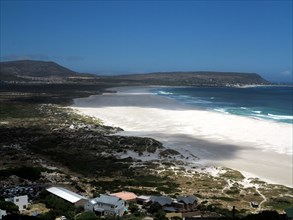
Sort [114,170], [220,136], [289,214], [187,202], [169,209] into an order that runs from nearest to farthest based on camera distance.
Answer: [289,214], [169,209], [187,202], [114,170], [220,136]

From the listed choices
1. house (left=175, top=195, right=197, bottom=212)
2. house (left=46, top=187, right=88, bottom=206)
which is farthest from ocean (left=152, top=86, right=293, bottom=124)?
house (left=46, top=187, right=88, bottom=206)

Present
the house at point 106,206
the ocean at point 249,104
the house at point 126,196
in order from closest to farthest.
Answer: the house at point 106,206
the house at point 126,196
the ocean at point 249,104

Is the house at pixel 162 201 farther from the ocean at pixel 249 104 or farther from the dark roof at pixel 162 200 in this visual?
the ocean at pixel 249 104

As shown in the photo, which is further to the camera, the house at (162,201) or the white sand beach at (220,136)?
the white sand beach at (220,136)

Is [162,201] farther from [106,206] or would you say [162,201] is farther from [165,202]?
[106,206]

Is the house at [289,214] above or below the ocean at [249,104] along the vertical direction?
above

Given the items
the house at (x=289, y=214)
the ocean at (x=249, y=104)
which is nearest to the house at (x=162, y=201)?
the house at (x=289, y=214)

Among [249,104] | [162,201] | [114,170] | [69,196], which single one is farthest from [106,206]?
[249,104]
